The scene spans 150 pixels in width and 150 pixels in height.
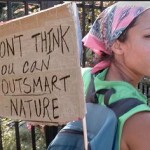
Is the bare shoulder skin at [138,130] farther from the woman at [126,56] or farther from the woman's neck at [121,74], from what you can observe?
the woman's neck at [121,74]

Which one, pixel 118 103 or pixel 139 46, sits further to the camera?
pixel 139 46

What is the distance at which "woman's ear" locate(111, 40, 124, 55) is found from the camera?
7.29ft

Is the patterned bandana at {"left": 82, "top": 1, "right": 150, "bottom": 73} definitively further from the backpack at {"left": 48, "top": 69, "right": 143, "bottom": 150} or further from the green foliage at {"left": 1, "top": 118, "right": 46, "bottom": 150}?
the green foliage at {"left": 1, "top": 118, "right": 46, "bottom": 150}

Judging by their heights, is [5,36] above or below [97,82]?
above

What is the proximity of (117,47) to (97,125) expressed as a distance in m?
0.42

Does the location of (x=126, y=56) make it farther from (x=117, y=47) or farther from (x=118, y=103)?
(x=118, y=103)

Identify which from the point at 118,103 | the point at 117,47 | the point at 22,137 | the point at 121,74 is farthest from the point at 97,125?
the point at 22,137

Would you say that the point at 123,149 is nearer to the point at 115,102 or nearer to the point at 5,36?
the point at 115,102

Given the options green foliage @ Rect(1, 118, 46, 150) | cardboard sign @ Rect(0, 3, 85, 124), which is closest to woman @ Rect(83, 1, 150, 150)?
cardboard sign @ Rect(0, 3, 85, 124)

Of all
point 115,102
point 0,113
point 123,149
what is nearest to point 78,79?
point 115,102

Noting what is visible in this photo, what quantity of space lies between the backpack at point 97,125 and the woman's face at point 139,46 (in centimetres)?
19

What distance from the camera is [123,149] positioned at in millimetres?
2021

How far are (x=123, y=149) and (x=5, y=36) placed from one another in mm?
782

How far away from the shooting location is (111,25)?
223cm
